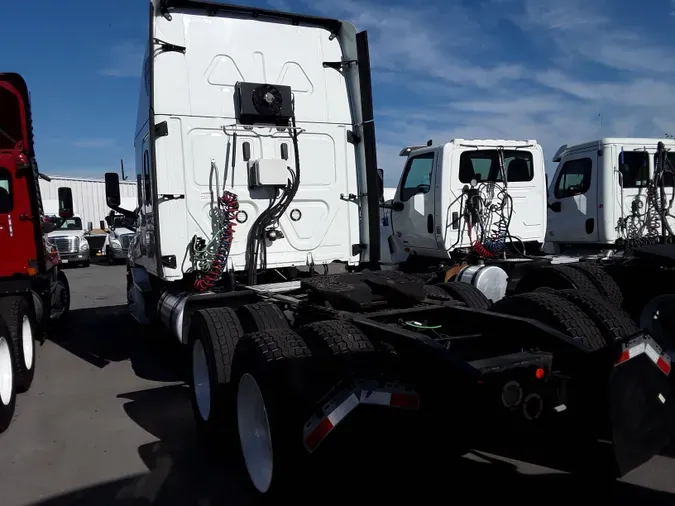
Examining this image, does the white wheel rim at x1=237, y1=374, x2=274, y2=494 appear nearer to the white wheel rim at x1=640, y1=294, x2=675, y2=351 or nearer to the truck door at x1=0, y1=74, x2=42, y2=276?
the white wheel rim at x1=640, y1=294, x2=675, y2=351

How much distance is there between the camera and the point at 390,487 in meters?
3.51

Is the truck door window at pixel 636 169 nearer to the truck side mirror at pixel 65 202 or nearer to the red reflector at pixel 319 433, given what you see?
the red reflector at pixel 319 433

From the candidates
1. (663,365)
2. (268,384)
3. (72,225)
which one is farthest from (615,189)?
(72,225)

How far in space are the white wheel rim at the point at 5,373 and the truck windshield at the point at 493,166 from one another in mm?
5726

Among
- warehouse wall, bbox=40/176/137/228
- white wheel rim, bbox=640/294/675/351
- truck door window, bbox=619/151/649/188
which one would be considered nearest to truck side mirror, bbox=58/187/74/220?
white wheel rim, bbox=640/294/675/351

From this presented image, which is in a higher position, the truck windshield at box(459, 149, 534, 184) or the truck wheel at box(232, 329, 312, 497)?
the truck windshield at box(459, 149, 534, 184)

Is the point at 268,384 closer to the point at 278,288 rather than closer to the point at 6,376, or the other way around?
the point at 278,288

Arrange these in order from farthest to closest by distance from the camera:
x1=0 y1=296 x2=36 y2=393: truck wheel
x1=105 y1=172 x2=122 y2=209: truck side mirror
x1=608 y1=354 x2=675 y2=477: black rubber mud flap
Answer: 1. x1=105 y1=172 x2=122 y2=209: truck side mirror
2. x1=0 y1=296 x2=36 y2=393: truck wheel
3. x1=608 y1=354 x2=675 y2=477: black rubber mud flap

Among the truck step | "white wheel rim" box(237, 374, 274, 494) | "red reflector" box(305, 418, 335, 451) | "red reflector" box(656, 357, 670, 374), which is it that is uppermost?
the truck step

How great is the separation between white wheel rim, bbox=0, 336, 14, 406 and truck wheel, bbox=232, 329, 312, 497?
248 cm

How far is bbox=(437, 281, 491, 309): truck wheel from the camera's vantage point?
491 centimetres

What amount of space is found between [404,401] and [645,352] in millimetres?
1211

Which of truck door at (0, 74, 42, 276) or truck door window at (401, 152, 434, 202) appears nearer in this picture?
truck door at (0, 74, 42, 276)

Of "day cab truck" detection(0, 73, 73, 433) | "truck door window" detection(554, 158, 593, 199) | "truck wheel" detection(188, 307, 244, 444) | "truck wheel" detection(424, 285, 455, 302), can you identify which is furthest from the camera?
"truck door window" detection(554, 158, 593, 199)
